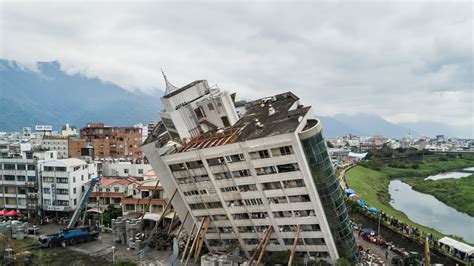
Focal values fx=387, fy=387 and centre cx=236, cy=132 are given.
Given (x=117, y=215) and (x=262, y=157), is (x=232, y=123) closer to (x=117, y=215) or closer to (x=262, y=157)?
(x=262, y=157)

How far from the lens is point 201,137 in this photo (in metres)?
54.4

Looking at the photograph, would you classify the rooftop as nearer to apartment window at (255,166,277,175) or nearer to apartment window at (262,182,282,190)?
apartment window at (255,166,277,175)

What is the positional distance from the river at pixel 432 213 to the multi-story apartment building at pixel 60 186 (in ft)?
253

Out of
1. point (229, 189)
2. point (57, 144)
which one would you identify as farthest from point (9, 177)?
point (57, 144)

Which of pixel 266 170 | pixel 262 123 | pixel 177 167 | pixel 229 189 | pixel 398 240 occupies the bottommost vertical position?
pixel 398 240

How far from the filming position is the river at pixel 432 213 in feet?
279

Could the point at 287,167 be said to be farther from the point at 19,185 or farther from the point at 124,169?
the point at 124,169

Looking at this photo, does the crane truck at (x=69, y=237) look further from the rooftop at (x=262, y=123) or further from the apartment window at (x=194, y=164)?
the apartment window at (x=194, y=164)

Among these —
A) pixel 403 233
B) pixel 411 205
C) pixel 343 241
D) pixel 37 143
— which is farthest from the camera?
pixel 37 143

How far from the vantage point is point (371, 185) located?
13038 cm

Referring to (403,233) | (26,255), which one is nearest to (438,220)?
(403,233)

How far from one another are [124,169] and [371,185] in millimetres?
80889

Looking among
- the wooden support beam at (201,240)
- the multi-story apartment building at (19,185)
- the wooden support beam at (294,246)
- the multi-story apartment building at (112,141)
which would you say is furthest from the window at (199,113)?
the multi-story apartment building at (112,141)

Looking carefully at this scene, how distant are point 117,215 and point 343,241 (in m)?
47.2
